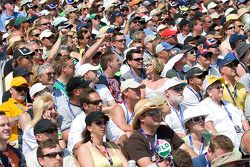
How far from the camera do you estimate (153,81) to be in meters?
10.4

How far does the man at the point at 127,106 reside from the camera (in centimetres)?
891

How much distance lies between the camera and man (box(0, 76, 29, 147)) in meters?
8.61

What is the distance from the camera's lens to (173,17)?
54.6 feet

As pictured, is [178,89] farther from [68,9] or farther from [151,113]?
[68,9]

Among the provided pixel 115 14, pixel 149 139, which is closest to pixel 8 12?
pixel 115 14

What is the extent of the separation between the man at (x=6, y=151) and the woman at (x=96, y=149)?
2.04 ft

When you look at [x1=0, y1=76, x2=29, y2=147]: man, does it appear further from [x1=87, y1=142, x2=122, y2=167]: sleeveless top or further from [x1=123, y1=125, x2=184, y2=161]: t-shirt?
[x1=123, y1=125, x2=184, y2=161]: t-shirt

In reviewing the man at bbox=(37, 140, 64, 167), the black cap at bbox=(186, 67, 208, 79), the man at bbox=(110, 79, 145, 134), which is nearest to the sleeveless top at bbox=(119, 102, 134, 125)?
the man at bbox=(110, 79, 145, 134)

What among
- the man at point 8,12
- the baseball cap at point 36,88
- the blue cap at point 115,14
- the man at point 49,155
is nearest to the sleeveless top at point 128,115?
the baseball cap at point 36,88

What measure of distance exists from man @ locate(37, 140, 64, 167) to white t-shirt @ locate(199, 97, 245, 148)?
2.61 metres

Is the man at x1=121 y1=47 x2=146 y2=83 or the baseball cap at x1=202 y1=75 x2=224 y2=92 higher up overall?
the baseball cap at x1=202 y1=75 x2=224 y2=92

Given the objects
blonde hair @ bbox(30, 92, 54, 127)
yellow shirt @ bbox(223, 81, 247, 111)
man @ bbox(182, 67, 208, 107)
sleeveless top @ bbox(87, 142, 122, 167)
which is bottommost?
yellow shirt @ bbox(223, 81, 247, 111)

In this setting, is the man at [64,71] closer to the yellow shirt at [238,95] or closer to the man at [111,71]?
the man at [111,71]

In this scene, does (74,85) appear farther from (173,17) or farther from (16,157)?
(173,17)
